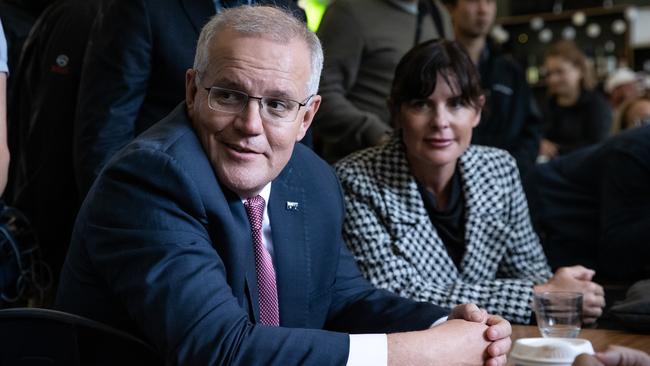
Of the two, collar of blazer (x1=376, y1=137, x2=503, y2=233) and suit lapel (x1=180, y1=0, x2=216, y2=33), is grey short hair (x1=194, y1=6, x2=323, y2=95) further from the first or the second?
collar of blazer (x1=376, y1=137, x2=503, y2=233)

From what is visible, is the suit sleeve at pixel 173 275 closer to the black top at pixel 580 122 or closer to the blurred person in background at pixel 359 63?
the blurred person in background at pixel 359 63

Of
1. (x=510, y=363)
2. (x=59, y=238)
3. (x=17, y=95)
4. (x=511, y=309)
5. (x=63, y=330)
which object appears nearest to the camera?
(x=63, y=330)

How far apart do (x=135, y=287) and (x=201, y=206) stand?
0.19m

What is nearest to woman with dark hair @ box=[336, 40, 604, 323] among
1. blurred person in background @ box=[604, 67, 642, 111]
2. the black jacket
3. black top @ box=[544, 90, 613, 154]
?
the black jacket

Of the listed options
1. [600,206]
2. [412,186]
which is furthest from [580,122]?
[412,186]

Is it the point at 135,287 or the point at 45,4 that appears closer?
the point at 135,287

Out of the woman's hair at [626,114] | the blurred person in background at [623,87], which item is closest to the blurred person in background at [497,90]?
the woman's hair at [626,114]

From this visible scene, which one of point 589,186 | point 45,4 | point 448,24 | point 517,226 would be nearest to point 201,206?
point 517,226

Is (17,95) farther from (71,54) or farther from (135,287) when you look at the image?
(135,287)

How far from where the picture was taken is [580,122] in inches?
256

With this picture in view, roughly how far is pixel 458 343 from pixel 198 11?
4.22 feet

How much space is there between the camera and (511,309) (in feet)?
7.91

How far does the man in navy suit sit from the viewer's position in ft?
5.25

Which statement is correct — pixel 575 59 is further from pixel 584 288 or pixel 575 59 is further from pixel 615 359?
pixel 615 359
